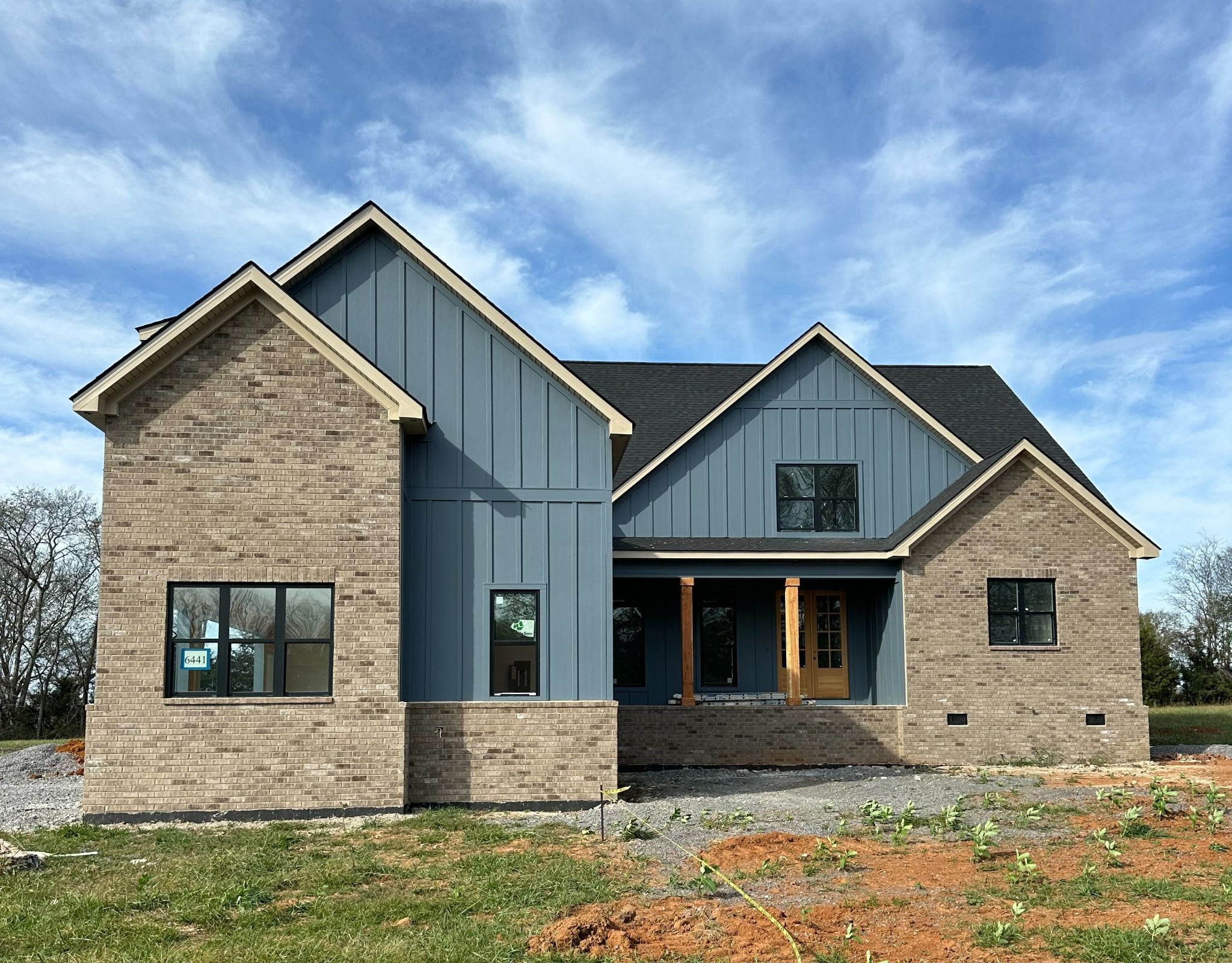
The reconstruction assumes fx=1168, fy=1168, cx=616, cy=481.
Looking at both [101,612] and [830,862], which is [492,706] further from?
[830,862]

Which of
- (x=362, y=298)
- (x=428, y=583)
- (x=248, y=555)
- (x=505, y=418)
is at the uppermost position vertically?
(x=362, y=298)

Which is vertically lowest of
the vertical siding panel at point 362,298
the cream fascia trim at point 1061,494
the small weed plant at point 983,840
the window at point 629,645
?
the small weed plant at point 983,840

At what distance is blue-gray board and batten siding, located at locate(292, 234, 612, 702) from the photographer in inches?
607

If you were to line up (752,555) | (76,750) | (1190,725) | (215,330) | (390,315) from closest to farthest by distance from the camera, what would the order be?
(215,330)
(390,315)
(752,555)
(76,750)
(1190,725)

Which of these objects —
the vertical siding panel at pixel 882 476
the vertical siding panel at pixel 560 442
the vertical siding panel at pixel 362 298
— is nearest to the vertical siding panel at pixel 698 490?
the vertical siding panel at pixel 882 476

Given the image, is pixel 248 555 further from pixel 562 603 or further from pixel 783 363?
pixel 783 363

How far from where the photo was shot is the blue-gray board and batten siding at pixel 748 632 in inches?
854

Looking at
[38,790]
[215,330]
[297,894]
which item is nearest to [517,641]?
[215,330]

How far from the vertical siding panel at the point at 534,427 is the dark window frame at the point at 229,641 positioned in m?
3.06

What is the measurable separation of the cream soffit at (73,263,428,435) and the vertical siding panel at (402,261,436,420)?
34.2 inches

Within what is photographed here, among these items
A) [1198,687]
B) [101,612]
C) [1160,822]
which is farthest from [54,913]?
[1198,687]

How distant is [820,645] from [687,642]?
3211mm

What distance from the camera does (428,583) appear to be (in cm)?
1548

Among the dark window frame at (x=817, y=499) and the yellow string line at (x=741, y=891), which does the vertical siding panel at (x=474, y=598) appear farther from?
the dark window frame at (x=817, y=499)
